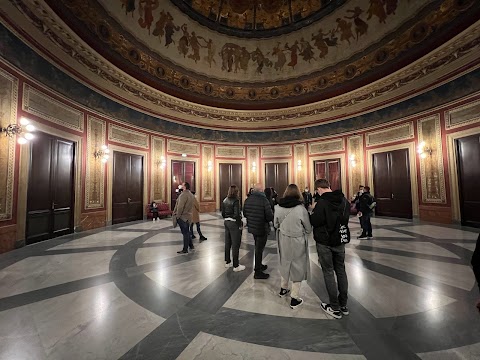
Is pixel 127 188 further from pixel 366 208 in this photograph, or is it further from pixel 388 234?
pixel 388 234

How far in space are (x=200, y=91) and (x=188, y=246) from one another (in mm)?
10711

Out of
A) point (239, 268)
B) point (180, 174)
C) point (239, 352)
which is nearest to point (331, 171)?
point (180, 174)

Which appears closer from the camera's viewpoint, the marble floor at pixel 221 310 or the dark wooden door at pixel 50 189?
the marble floor at pixel 221 310

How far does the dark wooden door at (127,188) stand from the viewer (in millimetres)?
9562

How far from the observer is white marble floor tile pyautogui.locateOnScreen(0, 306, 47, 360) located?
1.94 meters

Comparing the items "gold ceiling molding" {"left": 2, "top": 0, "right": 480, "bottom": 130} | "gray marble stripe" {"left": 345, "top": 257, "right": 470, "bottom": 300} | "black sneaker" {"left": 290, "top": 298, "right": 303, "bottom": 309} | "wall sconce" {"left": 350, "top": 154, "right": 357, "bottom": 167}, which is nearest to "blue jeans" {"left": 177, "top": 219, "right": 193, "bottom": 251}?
"black sneaker" {"left": 290, "top": 298, "right": 303, "bottom": 309}

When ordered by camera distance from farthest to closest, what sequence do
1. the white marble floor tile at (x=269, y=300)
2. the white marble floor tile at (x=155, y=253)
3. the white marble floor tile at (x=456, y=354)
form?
the white marble floor tile at (x=155, y=253), the white marble floor tile at (x=269, y=300), the white marble floor tile at (x=456, y=354)

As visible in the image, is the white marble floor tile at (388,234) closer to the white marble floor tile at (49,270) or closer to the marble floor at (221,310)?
the marble floor at (221,310)

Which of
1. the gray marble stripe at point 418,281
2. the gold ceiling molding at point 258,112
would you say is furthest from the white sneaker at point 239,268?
the gold ceiling molding at point 258,112

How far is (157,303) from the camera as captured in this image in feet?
9.26

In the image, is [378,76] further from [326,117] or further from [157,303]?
[157,303]

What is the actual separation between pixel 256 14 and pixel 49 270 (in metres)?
14.7

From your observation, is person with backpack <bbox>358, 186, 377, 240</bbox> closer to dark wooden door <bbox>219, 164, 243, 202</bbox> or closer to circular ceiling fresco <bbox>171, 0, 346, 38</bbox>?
dark wooden door <bbox>219, 164, 243, 202</bbox>

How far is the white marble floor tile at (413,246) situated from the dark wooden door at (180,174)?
9.72m
